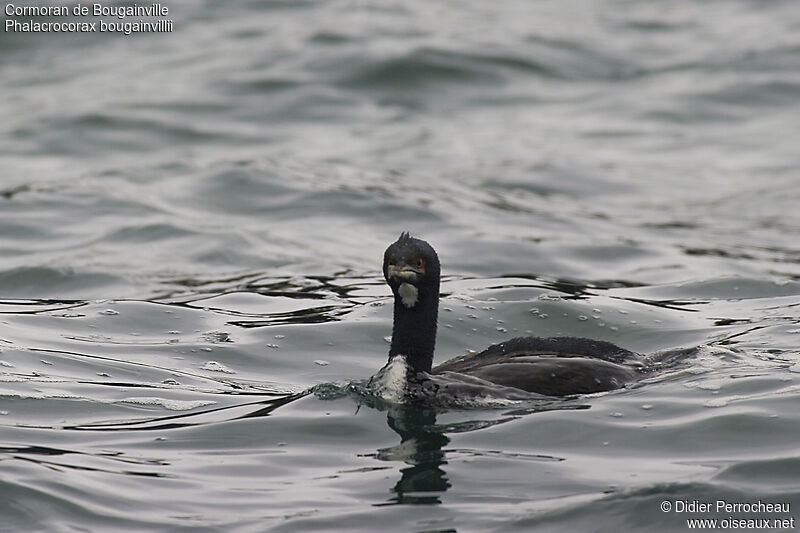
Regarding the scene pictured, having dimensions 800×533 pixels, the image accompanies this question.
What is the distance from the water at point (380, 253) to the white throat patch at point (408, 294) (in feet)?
2.13

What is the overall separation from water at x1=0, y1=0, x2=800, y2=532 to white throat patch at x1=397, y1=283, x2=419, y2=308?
0.65m

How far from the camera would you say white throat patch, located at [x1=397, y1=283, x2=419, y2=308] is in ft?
27.2

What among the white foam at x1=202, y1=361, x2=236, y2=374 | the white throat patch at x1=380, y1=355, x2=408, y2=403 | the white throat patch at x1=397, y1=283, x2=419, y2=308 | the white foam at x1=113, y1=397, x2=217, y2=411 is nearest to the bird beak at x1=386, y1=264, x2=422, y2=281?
the white throat patch at x1=397, y1=283, x2=419, y2=308

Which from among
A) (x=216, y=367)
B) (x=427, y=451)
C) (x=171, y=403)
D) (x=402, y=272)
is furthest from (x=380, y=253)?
(x=427, y=451)

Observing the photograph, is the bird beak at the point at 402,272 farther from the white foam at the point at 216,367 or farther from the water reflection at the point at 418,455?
the white foam at the point at 216,367

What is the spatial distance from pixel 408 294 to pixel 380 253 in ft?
22.6

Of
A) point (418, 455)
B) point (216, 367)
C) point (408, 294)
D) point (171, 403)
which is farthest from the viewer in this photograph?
point (216, 367)

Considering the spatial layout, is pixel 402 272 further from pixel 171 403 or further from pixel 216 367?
pixel 216 367

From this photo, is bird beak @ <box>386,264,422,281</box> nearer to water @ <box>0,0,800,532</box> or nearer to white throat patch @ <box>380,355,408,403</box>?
white throat patch @ <box>380,355,408,403</box>

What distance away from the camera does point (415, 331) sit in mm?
8367

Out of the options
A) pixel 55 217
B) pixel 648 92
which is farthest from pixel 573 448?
pixel 648 92

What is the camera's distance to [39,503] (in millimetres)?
6750

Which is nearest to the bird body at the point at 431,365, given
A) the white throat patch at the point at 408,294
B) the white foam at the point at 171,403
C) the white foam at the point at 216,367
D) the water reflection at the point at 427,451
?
the white throat patch at the point at 408,294

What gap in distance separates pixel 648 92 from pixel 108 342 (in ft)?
49.3
